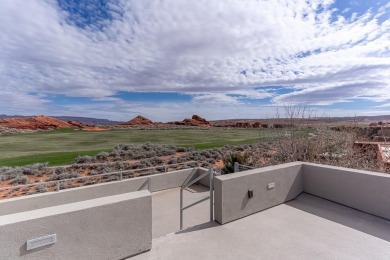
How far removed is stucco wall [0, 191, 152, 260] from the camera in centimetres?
219

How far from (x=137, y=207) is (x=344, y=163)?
713 centimetres

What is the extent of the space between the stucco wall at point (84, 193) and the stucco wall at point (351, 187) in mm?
4562

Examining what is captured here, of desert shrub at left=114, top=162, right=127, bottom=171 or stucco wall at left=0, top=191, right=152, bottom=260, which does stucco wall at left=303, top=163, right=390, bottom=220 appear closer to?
stucco wall at left=0, top=191, right=152, bottom=260

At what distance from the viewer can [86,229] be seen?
8.43 ft

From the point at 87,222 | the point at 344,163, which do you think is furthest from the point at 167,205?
the point at 344,163

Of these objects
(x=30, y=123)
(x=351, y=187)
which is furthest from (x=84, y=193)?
(x=30, y=123)


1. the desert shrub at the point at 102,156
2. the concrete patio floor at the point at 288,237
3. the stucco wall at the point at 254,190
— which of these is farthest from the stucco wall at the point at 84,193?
the desert shrub at the point at 102,156

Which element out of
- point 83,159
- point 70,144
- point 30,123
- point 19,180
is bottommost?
point 19,180

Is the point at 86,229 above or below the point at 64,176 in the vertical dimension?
above

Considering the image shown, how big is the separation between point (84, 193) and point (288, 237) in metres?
5.70

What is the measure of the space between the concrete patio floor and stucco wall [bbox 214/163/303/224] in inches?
6.3

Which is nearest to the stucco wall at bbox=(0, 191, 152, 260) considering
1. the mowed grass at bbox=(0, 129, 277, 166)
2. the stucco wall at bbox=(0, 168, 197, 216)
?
the stucco wall at bbox=(0, 168, 197, 216)

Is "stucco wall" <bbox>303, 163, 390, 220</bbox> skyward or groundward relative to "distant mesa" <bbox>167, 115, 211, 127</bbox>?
groundward

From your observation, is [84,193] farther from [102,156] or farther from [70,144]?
[70,144]
